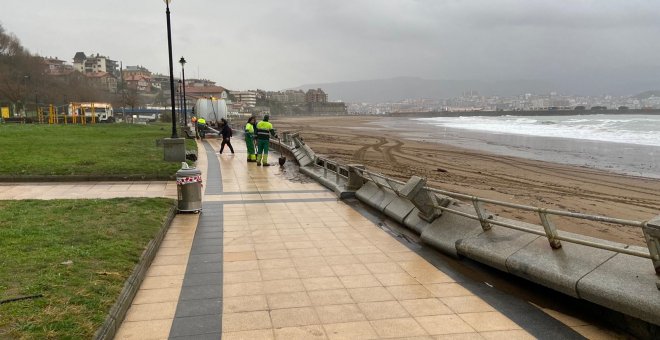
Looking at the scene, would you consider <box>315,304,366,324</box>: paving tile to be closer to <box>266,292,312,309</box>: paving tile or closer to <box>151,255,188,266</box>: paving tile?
<box>266,292,312,309</box>: paving tile

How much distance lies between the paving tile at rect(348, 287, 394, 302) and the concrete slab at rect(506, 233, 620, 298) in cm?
141

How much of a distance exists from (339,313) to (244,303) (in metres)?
0.95

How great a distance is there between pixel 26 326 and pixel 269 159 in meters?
15.1

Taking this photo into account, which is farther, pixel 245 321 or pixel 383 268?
pixel 383 268

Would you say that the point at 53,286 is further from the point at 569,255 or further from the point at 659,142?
the point at 659,142

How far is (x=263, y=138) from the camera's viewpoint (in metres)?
15.8

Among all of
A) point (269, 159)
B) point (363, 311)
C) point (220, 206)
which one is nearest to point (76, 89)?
point (269, 159)

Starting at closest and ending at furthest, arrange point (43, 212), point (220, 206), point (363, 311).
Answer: point (363, 311)
point (43, 212)
point (220, 206)

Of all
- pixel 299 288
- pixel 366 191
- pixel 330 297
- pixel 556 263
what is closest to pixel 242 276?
pixel 299 288

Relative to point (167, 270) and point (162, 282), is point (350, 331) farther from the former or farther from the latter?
point (167, 270)

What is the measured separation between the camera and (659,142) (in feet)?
108

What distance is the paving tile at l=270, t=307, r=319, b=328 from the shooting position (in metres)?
4.32

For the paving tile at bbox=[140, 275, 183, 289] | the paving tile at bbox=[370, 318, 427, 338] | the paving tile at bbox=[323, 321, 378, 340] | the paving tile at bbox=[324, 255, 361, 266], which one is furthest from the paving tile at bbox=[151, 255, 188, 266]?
the paving tile at bbox=[370, 318, 427, 338]

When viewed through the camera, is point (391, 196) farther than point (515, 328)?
Yes
